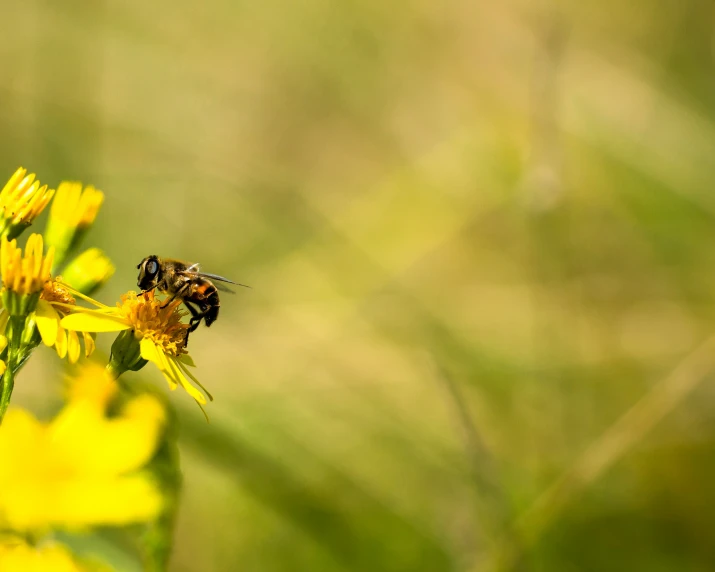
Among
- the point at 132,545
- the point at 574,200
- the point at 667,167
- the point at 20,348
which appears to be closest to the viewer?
the point at 20,348

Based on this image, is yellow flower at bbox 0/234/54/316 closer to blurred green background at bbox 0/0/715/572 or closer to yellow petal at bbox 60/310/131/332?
yellow petal at bbox 60/310/131/332

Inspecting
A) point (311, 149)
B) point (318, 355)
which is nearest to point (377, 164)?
point (311, 149)

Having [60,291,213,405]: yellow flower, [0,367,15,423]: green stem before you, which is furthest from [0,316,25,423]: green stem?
[60,291,213,405]: yellow flower

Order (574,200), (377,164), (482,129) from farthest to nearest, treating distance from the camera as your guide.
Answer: (377,164)
(482,129)
(574,200)

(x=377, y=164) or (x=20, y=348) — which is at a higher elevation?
(x=20, y=348)

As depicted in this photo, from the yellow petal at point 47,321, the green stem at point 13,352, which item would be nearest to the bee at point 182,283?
the yellow petal at point 47,321

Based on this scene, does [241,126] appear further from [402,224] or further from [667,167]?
[667,167]

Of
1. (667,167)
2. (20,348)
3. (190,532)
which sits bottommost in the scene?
(190,532)
